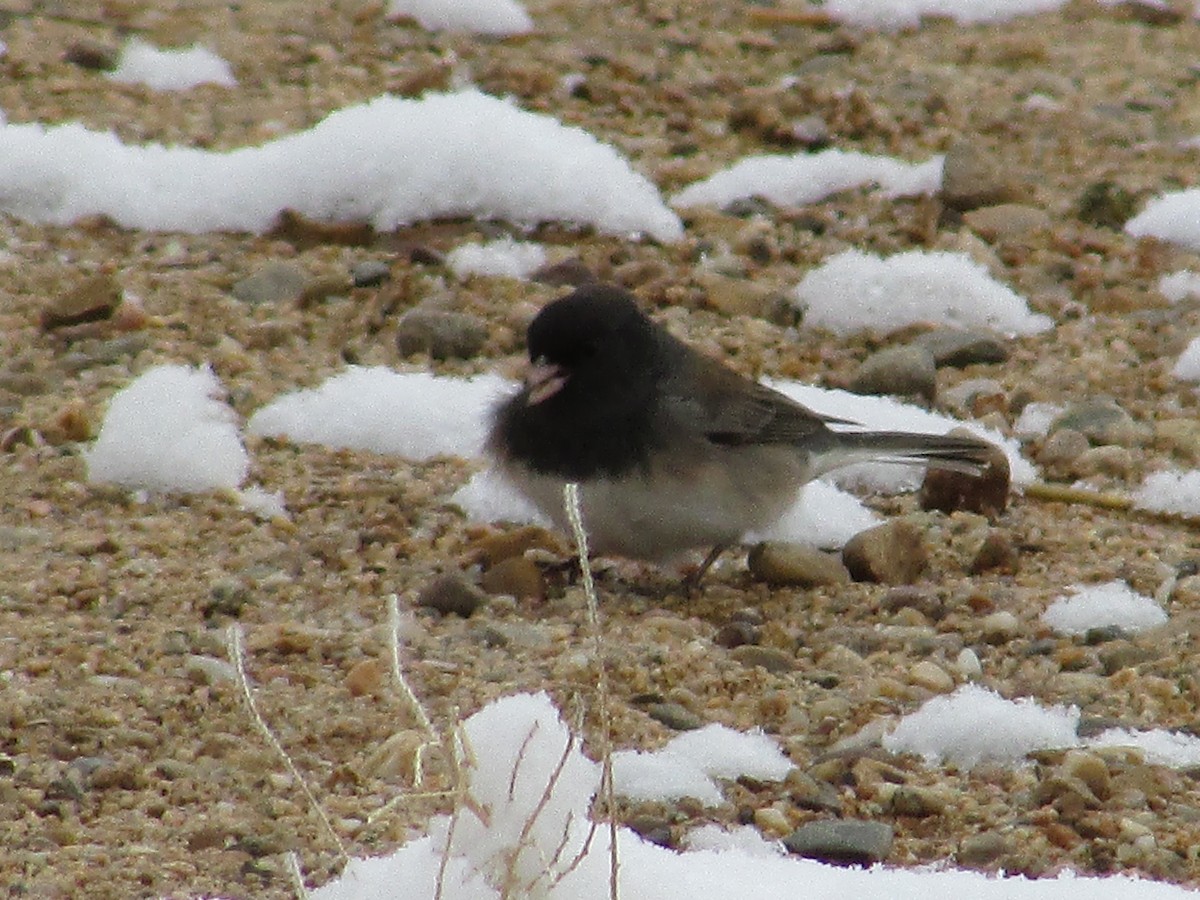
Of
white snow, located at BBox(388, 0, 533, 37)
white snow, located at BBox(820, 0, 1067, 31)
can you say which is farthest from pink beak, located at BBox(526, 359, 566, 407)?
white snow, located at BBox(820, 0, 1067, 31)

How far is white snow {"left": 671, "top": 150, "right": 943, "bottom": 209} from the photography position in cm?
612

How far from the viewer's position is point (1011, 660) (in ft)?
12.3

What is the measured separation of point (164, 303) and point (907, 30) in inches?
138

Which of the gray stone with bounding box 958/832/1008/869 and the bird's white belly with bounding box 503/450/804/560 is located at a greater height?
the gray stone with bounding box 958/832/1008/869

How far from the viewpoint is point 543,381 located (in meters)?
4.29

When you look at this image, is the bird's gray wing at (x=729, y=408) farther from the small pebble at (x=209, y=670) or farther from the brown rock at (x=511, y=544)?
the small pebble at (x=209, y=670)

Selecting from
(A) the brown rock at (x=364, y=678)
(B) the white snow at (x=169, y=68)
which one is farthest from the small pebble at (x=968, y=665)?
(B) the white snow at (x=169, y=68)

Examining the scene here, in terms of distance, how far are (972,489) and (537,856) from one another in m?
2.57

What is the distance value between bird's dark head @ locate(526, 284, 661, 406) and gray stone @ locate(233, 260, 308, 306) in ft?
3.87

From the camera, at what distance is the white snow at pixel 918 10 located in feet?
24.8

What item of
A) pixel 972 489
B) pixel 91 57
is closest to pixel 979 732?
pixel 972 489

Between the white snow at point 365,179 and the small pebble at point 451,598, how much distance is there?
194 cm

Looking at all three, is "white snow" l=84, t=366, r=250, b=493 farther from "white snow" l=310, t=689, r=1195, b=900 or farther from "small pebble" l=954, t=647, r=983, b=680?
"white snow" l=310, t=689, r=1195, b=900

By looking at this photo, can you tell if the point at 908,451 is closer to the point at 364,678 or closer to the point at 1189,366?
the point at 1189,366
